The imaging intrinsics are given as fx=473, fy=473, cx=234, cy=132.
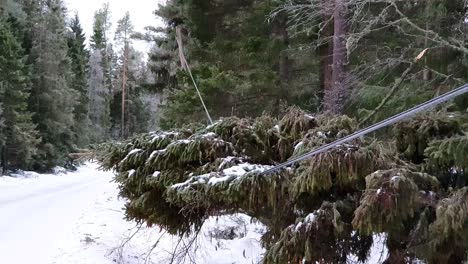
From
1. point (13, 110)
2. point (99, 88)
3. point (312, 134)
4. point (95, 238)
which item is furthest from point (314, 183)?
point (99, 88)

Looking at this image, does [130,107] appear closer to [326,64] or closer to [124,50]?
[124,50]

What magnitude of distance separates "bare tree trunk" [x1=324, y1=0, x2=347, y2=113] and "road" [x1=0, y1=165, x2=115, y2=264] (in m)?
4.01

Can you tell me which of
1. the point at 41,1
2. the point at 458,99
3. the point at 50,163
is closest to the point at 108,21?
the point at 41,1

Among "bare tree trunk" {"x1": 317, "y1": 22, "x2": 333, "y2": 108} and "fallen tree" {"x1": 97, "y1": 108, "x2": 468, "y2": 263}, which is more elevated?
"bare tree trunk" {"x1": 317, "y1": 22, "x2": 333, "y2": 108}

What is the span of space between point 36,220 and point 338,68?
22.0 ft

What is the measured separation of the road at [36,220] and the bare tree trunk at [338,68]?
401 centimetres

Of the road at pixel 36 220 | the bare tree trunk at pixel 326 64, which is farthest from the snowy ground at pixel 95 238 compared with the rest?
the bare tree trunk at pixel 326 64

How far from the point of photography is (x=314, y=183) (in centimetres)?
277

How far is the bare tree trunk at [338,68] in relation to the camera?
7.09 metres

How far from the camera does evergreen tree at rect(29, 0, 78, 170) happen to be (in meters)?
26.8

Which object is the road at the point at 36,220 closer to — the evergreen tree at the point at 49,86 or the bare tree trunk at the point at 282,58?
the bare tree trunk at the point at 282,58

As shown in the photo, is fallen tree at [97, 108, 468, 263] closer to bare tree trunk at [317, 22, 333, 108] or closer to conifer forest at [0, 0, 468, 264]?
conifer forest at [0, 0, 468, 264]

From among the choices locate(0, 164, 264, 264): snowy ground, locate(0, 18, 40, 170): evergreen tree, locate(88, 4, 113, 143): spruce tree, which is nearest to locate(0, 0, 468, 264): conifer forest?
locate(0, 164, 264, 264): snowy ground

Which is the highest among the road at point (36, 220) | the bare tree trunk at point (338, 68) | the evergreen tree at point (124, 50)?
the evergreen tree at point (124, 50)
